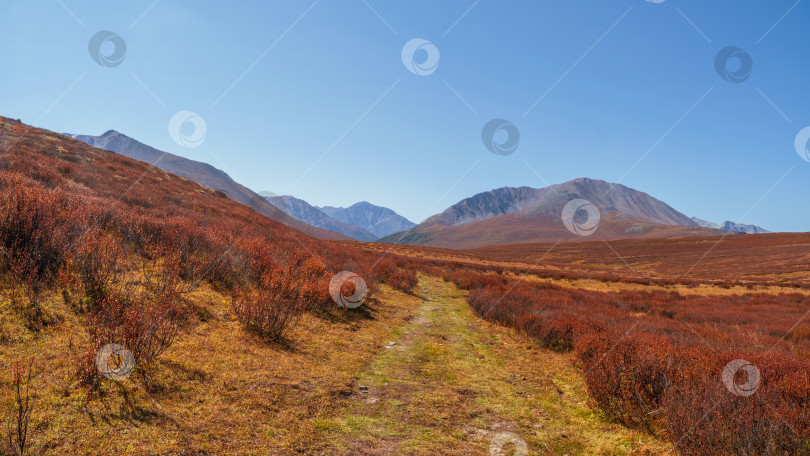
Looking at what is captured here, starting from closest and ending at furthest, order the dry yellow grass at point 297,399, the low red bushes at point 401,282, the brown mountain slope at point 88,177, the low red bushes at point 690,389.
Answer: the dry yellow grass at point 297,399, the low red bushes at point 690,389, the brown mountain slope at point 88,177, the low red bushes at point 401,282

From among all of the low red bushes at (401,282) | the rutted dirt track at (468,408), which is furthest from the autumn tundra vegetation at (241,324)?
the low red bushes at (401,282)

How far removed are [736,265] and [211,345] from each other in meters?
90.7

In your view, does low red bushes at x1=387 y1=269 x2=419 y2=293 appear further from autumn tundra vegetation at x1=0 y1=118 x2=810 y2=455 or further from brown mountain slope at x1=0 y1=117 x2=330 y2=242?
autumn tundra vegetation at x1=0 y1=118 x2=810 y2=455

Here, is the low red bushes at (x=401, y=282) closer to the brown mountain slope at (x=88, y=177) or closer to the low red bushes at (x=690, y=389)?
the brown mountain slope at (x=88, y=177)

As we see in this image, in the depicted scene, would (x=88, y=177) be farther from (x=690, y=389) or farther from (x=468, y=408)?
(x=690, y=389)

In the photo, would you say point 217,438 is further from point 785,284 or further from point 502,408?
point 785,284

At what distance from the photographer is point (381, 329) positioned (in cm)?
1112

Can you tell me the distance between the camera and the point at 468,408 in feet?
19.6

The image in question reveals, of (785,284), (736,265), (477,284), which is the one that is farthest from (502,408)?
(736,265)

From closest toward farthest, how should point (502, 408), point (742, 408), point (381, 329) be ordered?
1. point (742, 408)
2. point (502, 408)
3. point (381, 329)

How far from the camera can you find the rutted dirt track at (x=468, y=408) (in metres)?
4.79

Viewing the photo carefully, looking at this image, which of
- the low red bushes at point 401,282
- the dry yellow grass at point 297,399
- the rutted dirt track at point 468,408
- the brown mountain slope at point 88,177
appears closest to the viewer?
the dry yellow grass at point 297,399

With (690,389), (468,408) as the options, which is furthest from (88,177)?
(690,389)

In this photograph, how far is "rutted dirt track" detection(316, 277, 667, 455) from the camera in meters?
4.79
